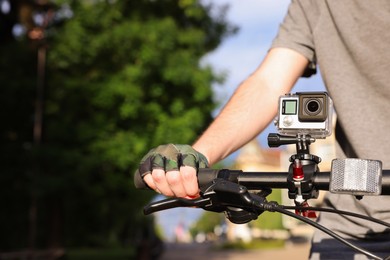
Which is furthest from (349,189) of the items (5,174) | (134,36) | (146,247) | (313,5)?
(146,247)

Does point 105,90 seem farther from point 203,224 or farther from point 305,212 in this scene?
point 203,224

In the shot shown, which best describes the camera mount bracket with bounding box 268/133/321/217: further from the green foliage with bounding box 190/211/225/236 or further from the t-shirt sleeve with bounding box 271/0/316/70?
the green foliage with bounding box 190/211/225/236

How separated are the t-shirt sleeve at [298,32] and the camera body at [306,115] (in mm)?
808

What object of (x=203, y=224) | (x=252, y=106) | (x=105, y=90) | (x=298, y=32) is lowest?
(x=203, y=224)

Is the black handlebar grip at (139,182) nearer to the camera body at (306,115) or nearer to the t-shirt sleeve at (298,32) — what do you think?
the camera body at (306,115)

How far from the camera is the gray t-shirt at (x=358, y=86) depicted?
245cm

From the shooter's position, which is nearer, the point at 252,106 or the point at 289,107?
the point at 289,107

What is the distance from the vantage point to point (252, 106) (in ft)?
8.80

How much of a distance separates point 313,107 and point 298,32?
0.85 m

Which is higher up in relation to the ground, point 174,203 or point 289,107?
point 289,107

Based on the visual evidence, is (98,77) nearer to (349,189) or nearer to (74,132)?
(74,132)

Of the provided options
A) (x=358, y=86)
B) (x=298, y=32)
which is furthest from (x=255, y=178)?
(x=298, y=32)

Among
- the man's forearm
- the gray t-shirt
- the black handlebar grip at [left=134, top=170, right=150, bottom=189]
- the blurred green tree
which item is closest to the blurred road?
the blurred green tree

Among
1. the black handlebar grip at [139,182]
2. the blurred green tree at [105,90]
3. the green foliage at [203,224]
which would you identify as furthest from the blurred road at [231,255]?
the black handlebar grip at [139,182]
